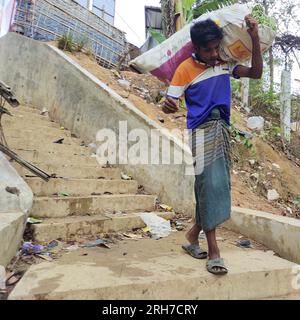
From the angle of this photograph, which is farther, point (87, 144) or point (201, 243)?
point (87, 144)

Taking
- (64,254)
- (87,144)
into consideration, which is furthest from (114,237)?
(87,144)

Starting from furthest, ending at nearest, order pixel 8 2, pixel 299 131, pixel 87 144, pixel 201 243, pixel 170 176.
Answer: pixel 299 131
pixel 8 2
pixel 87 144
pixel 170 176
pixel 201 243

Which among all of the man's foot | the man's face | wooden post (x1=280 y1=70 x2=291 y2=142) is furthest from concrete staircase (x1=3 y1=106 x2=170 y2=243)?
wooden post (x1=280 y1=70 x2=291 y2=142)

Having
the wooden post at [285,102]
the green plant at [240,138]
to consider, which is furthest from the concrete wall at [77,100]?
the wooden post at [285,102]

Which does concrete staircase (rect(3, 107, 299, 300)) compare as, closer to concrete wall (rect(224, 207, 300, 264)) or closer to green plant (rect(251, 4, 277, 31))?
concrete wall (rect(224, 207, 300, 264))

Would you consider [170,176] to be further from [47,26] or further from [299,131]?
[47,26]

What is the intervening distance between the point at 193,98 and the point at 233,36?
46 centimetres

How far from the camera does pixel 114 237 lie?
2924 mm

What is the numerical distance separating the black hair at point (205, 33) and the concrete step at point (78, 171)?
2227 mm

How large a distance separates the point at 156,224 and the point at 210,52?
1.73 metres

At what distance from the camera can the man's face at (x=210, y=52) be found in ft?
7.00

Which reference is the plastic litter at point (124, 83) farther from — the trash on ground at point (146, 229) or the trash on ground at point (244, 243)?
the trash on ground at point (244, 243)
